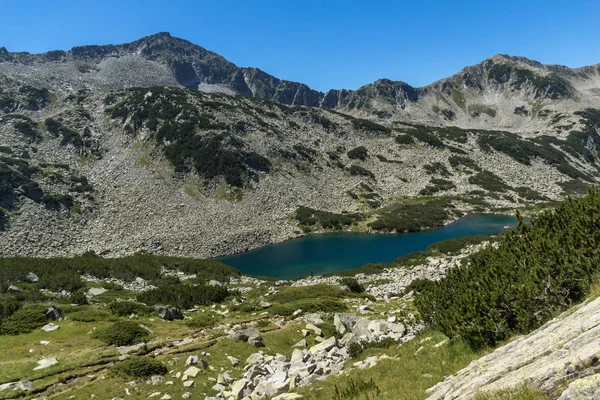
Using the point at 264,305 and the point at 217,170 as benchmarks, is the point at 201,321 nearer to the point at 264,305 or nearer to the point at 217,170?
the point at 264,305

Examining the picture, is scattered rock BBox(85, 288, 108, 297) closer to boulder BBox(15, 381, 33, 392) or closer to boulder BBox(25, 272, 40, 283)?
boulder BBox(25, 272, 40, 283)

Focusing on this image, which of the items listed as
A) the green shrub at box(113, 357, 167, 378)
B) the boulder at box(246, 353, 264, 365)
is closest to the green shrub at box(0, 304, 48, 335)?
the green shrub at box(113, 357, 167, 378)

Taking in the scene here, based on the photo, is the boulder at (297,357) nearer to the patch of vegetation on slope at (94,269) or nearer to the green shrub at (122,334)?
the green shrub at (122,334)

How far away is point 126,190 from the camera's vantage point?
7712 cm

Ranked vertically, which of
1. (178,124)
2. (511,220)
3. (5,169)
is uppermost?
(178,124)

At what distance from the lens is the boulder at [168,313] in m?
22.0

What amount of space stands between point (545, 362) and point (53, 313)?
24.0 meters

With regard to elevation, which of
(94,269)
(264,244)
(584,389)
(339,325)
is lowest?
(264,244)

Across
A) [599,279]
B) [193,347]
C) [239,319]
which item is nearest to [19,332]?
[193,347]

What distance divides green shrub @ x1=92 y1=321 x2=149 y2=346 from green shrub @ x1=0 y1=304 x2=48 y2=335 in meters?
3.49

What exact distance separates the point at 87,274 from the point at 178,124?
67.7 meters

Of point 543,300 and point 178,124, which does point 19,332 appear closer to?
point 543,300

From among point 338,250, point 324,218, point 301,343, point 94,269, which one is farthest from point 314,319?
point 324,218

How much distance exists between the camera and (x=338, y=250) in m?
60.2
